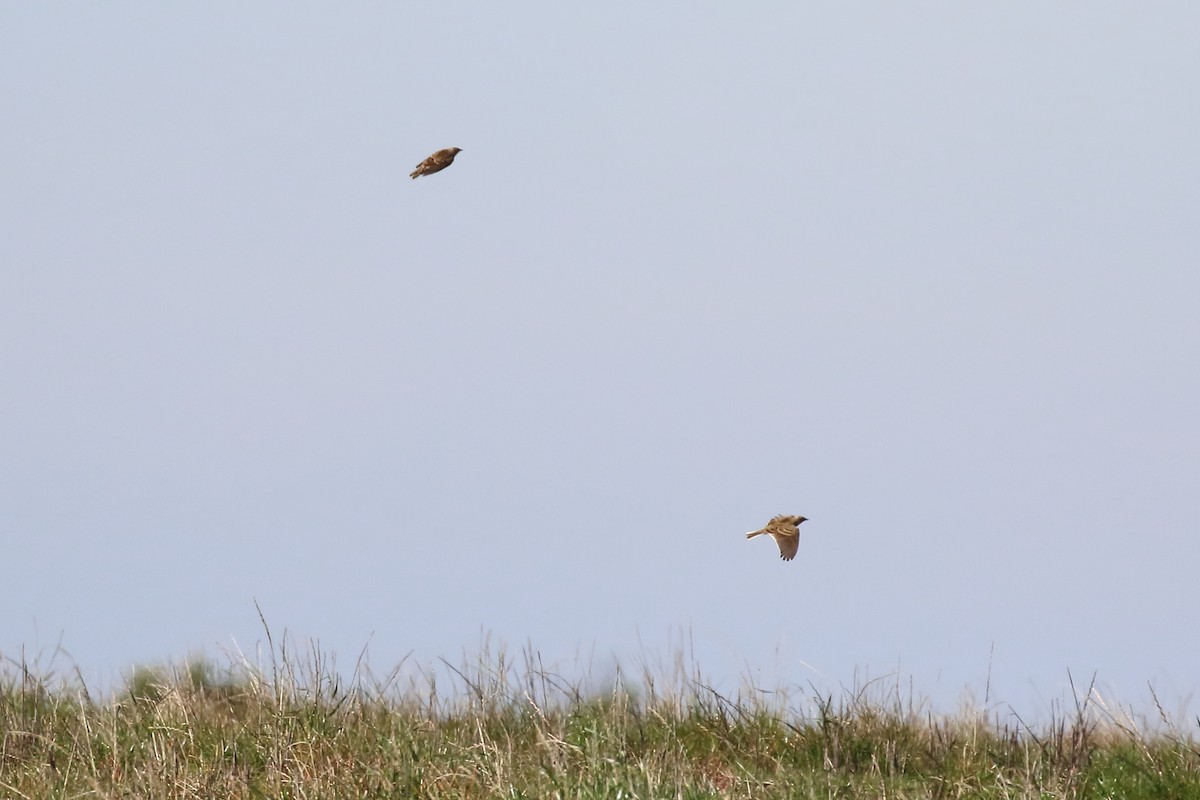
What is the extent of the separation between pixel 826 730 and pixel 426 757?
9.66 feet

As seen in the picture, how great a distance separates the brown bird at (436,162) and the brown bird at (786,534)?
315cm

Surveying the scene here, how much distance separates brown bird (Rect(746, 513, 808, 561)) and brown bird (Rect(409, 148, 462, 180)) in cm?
315

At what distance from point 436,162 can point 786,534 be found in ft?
11.0

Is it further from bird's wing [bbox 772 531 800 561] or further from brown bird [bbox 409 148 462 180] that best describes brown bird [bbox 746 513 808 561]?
brown bird [bbox 409 148 462 180]

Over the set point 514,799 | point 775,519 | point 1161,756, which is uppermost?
point 775,519

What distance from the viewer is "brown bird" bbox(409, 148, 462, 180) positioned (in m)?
9.84

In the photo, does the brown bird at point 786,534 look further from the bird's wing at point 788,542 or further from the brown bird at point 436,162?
the brown bird at point 436,162

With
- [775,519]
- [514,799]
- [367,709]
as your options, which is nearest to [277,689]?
[367,709]

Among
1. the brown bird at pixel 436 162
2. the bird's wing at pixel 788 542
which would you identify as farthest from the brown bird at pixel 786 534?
the brown bird at pixel 436 162

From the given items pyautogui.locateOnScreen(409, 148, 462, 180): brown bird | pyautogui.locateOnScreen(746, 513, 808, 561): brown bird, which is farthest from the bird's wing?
pyautogui.locateOnScreen(409, 148, 462, 180): brown bird

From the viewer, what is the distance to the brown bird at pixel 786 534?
8938 mm

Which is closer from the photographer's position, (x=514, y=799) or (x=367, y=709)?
(x=514, y=799)

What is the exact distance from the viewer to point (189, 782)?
776 centimetres

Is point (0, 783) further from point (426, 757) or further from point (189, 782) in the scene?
point (426, 757)
